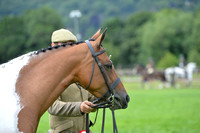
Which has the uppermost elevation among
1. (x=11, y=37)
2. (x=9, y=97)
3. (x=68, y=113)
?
(x=11, y=37)

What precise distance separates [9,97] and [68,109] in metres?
0.87

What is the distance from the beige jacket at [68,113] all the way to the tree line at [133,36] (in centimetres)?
4387

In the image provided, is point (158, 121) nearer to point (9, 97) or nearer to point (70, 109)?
point (70, 109)

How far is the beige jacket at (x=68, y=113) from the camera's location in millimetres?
3883

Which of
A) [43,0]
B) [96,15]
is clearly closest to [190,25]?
[96,15]

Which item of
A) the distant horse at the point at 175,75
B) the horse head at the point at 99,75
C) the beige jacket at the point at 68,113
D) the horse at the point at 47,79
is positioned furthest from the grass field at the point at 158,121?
the distant horse at the point at 175,75

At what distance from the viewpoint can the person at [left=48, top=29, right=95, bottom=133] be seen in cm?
387

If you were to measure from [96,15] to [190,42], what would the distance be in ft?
300

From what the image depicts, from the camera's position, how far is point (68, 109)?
386 cm

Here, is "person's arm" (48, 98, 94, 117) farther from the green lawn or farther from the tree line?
the tree line

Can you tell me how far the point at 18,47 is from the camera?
7231 centimetres

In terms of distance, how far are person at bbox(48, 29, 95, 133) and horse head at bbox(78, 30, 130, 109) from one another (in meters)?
0.28

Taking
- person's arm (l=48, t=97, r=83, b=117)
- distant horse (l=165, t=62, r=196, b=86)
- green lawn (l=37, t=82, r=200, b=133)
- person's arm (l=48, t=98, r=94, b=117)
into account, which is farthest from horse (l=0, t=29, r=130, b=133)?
distant horse (l=165, t=62, r=196, b=86)

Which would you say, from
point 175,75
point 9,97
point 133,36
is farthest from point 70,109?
point 133,36
